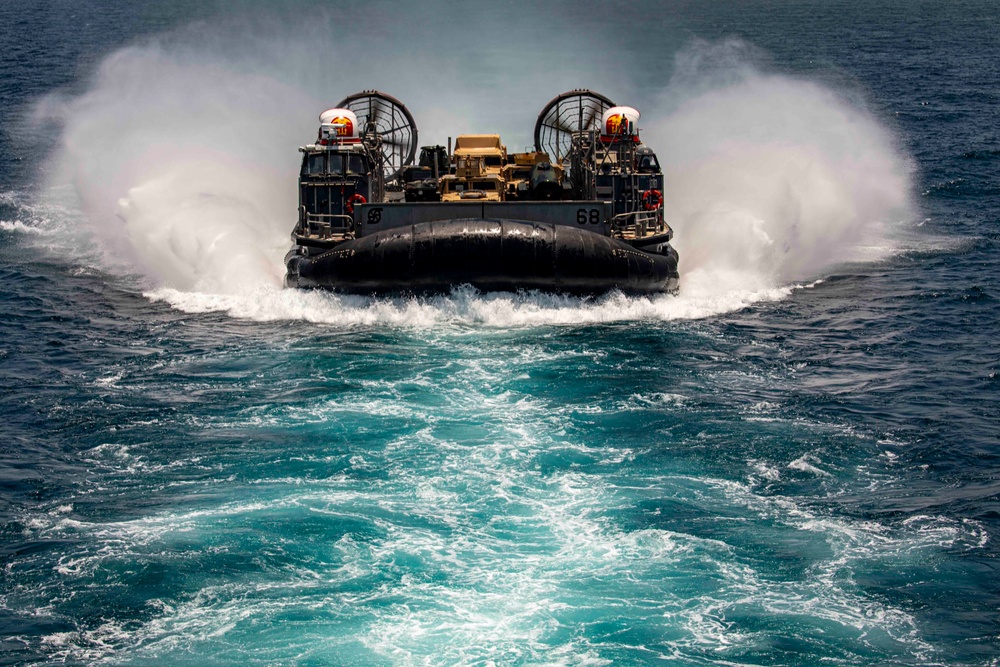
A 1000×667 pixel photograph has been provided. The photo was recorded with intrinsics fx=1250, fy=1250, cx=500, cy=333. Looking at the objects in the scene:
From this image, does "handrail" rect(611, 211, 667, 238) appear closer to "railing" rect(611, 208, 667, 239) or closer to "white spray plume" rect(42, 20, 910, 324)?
"railing" rect(611, 208, 667, 239)

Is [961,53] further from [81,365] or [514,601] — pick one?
[514,601]

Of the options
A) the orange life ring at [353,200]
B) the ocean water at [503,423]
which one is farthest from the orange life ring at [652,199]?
the orange life ring at [353,200]

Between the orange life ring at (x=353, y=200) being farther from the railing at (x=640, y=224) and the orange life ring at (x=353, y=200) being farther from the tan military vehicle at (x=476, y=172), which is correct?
the railing at (x=640, y=224)

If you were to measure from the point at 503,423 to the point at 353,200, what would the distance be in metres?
9.31

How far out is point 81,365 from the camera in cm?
2062

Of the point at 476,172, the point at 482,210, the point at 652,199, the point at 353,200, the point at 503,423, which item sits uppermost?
the point at 476,172

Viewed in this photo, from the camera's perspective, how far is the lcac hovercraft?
76.1 ft

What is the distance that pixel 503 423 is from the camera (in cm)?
1794

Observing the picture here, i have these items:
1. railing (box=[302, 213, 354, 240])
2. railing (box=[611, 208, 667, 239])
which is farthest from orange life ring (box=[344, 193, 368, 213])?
railing (box=[611, 208, 667, 239])

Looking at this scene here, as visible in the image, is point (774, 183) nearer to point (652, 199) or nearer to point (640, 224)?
point (652, 199)

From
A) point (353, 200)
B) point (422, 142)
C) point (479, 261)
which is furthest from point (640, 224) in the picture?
point (422, 142)

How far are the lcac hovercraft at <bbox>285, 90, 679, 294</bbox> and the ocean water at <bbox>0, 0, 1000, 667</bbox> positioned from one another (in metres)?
0.64

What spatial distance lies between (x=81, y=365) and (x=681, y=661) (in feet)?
41.6

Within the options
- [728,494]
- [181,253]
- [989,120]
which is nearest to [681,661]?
[728,494]
